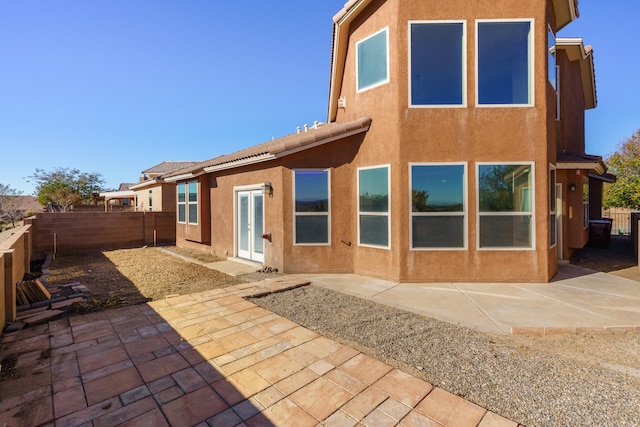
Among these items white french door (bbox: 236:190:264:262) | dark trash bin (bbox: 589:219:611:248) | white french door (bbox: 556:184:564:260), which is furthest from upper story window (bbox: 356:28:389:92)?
dark trash bin (bbox: 589:219:611:248)

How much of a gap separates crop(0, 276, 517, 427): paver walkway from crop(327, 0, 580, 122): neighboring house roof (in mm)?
8680

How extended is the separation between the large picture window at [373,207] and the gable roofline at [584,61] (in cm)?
915

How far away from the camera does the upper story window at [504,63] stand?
23.7 ft

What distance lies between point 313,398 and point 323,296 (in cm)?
349

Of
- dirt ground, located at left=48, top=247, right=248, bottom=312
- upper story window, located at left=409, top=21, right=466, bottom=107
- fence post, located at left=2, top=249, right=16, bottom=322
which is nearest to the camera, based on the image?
fence post, located at left=2, top=249, right=16, bottom=322

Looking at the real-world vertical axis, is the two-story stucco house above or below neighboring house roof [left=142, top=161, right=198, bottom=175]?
below

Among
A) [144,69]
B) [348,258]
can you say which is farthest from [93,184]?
[348,258]

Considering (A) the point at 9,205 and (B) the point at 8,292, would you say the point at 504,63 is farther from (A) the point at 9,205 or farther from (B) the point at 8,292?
(A) the point at 9,205

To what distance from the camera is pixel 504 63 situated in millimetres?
7285

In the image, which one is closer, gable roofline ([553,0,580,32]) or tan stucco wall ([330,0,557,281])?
tan stucco wall ([330,0,557,281])

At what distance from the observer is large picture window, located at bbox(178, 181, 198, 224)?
42.3 ft

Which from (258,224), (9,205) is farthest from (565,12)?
(9,205)

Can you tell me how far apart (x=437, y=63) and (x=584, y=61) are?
9258mm

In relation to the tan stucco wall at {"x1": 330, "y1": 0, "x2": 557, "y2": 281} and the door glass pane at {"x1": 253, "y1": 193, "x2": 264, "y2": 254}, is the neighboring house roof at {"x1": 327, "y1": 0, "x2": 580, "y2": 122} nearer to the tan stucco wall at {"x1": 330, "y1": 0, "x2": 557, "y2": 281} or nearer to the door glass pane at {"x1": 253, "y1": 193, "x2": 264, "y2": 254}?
the tan stucco wall at {"x1": 330, "y1": 0, "x2": 557, "y2": 281}
